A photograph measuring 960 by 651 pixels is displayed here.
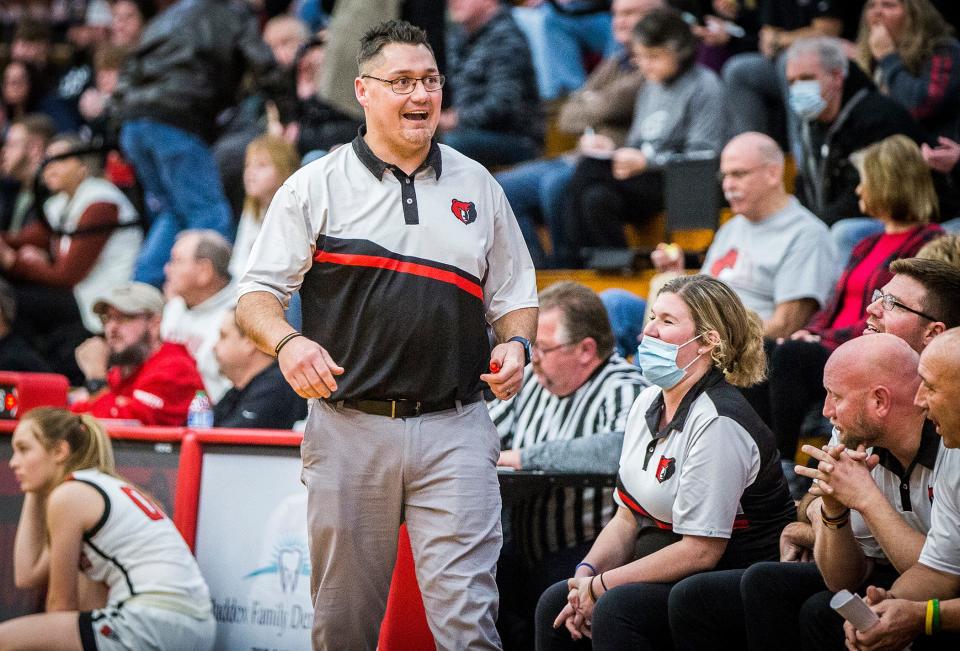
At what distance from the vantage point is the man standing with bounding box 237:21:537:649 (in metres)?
3.72

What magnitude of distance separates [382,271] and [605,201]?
3781 mm

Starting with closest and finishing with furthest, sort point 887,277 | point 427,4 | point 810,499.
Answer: point 810,499, point 887,277, point 427,4

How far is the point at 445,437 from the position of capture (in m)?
3.76

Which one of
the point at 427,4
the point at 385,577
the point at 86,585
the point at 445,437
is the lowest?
the point at 86,585

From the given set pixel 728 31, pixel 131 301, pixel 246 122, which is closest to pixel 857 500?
pixel 131 301

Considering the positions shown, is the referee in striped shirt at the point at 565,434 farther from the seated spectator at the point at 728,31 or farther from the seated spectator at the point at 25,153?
the seated spectator at the point at 25,153

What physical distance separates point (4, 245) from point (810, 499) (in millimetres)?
7226

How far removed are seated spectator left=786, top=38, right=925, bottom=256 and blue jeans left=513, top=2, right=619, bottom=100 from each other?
3.14m

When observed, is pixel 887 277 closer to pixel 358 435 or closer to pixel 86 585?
pixel 358 435

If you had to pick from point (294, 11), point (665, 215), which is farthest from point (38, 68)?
point (665, 215)

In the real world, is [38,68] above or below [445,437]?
above

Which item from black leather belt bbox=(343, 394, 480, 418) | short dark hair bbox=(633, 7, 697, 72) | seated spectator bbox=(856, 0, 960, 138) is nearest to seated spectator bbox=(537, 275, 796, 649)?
black leather belt bbox=(343, 394, 480, 418)

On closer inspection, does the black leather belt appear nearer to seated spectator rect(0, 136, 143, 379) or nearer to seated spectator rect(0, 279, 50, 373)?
seated spectator rect(0, 279, 50, 373)

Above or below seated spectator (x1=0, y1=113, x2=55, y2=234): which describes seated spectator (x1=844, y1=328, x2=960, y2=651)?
below
